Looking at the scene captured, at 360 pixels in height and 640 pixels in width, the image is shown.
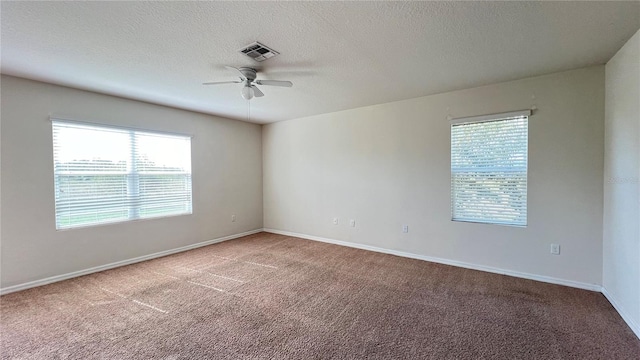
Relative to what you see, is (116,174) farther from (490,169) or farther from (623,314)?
(623,314)

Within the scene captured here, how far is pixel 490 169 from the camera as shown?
137 inches

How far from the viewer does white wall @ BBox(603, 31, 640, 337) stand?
2.24 m

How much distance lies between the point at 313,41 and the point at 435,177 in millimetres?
2635

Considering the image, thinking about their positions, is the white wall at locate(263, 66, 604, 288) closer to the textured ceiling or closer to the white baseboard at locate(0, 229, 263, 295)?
the textured ceiling

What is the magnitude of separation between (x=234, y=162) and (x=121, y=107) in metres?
2.06

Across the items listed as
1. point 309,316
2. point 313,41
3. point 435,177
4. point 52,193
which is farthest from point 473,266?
point 52,193

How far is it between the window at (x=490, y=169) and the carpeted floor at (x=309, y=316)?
2.64 ft

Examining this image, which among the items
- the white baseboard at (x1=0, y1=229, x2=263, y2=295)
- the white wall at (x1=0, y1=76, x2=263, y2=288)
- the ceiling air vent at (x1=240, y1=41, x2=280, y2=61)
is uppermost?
the ceiling air vent at (x1=240, y1=41, x2=280, y2=61)

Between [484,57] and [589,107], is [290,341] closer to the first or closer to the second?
[484,57]

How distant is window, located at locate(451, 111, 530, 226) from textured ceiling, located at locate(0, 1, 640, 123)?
0.59 m

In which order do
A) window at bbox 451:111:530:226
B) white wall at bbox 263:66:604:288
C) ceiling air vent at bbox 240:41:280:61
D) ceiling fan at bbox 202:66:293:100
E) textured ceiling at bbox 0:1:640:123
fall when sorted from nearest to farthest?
1. textured ceiling at bbox 0:1:640:123
2. ceiling air vent at bbox 240:41:280:61
3. ceiling fan at bbox 202:66:293:100
4. white wall at bbox 263:66:604:288
5. window at bbox 451:111:530:226

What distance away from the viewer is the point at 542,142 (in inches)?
125

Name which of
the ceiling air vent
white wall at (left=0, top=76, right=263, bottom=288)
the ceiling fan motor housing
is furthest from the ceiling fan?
white wall at (left=0, top=76, right=263, bottom=288)

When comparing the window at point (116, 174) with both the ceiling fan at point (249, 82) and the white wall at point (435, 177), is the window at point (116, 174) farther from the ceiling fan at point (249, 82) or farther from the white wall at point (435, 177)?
the ceiling fan at point (249, 82)
